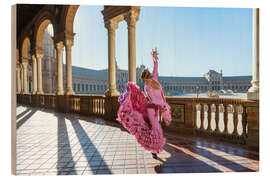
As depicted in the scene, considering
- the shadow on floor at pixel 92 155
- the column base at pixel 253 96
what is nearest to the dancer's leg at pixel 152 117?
the shadow on floor at pixel 92 155

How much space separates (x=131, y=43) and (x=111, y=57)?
1116 mm

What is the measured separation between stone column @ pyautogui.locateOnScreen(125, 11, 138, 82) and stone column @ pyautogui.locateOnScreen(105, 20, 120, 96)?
0.87 m

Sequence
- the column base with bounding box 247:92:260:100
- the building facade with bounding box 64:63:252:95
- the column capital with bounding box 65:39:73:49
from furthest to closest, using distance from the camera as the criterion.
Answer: the building facade with bounding box 64:63:252:95 → the column capital with bounding box 65:39:73:49 → the column base with bounding box 247:92:260:100

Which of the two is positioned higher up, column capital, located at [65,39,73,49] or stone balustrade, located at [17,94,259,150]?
column capital, located at [65,39,73,49]

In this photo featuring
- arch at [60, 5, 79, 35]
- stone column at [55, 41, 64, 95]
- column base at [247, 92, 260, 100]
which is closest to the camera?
column base at [247, 92, 260, 100]

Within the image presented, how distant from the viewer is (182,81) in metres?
50.2

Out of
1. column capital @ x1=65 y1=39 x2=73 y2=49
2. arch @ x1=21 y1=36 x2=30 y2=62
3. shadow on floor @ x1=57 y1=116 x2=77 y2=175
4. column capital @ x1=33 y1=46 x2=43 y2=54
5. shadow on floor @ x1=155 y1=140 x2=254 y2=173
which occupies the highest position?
arch @ x1=21 y1=36 x2=30 y2=62

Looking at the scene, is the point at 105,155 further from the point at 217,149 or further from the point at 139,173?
the point at 217,149

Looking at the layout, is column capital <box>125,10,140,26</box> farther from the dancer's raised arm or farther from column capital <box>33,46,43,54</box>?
column capital <box>33,46,43,54</box>

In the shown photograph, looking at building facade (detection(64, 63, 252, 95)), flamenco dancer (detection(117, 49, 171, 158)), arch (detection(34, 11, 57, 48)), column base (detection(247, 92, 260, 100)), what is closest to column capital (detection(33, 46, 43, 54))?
arch (detection(34, 11, 57, 48))

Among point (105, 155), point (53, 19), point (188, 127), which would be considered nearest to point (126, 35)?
point (188, 127)

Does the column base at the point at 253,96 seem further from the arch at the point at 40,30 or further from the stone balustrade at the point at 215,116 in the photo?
the arch at the point at 40,30

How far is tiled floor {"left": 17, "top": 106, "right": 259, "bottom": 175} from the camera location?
2557 mm

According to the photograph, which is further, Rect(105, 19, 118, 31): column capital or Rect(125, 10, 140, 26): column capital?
Rect(105, 19, 118, 31): column capital
